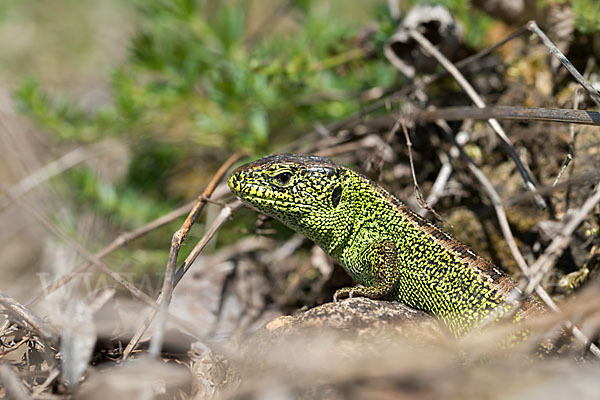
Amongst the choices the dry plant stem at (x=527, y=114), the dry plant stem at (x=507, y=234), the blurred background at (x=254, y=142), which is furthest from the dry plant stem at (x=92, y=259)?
the dry plant stem at (x=527, y=114)

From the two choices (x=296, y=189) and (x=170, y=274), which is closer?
(x=170, y=274)

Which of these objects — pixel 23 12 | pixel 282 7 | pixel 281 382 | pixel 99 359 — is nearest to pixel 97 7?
pixel 23 12

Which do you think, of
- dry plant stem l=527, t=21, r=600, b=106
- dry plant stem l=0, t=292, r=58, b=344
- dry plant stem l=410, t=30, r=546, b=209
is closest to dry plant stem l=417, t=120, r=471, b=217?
dry plant stem l=410, t=30, r=546, b=209

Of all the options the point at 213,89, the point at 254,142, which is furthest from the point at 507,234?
the point at 213,89

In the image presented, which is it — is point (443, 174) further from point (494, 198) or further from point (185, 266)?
point (185, 266)

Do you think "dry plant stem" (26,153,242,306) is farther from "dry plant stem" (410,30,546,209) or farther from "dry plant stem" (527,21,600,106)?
"dry plant stem" (527,21,600,106)

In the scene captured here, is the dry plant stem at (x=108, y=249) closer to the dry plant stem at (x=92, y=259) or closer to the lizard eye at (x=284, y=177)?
the dry plant stem at (x=92, y=259)
